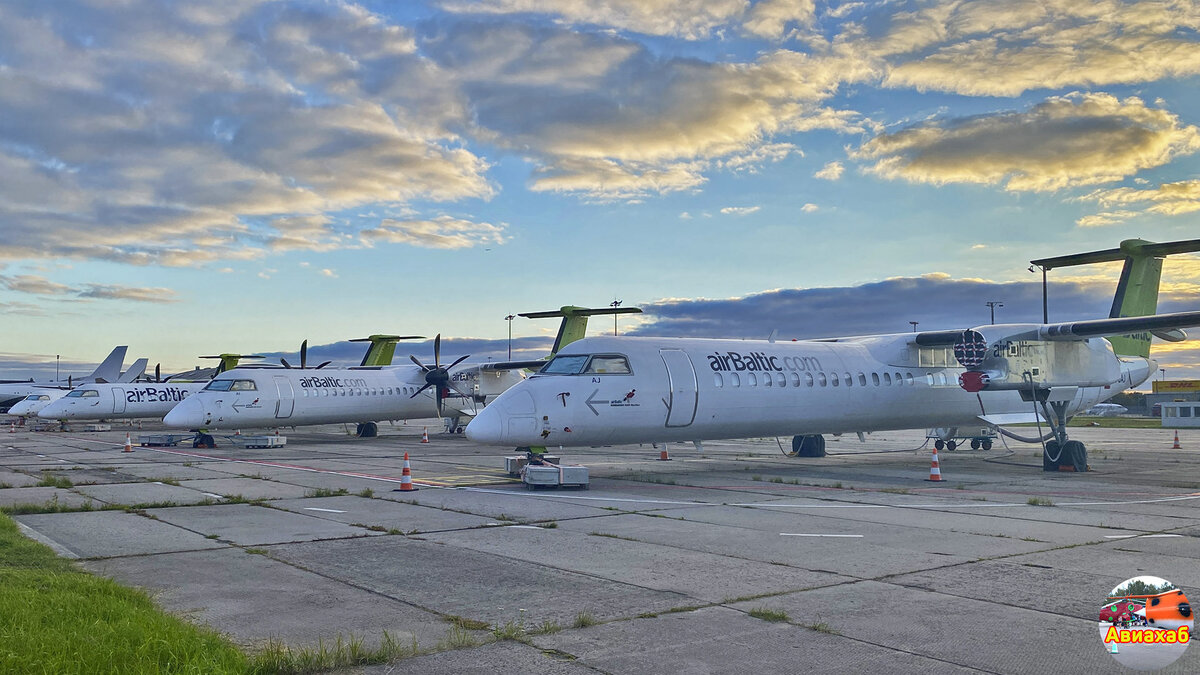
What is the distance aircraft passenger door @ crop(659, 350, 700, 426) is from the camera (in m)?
19.0

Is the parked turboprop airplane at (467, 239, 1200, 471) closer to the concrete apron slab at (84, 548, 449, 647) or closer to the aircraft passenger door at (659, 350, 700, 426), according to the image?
the aircraft passenger door at (659, 350, 700, 426)

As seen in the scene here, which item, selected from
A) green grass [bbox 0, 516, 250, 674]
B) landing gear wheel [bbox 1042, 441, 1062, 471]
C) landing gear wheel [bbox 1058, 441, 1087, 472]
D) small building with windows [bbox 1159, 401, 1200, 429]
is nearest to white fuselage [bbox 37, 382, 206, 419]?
landing gear wheel [bbox 1042, 441, 1062, 471]

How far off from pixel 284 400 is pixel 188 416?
13.0ft

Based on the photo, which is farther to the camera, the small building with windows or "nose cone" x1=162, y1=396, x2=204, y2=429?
the small building with windows

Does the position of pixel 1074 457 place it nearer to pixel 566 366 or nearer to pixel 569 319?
pixel 566 366

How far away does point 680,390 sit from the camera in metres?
19.2

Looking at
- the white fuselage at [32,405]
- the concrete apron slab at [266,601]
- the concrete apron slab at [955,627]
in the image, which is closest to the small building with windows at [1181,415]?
the concrete apron slab at [955,627]

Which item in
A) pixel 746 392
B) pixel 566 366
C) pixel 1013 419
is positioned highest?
pixel 566 366

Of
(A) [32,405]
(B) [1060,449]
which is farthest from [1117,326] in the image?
(A) [32,405]

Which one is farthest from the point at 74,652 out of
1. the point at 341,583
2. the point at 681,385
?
the point at 681,385

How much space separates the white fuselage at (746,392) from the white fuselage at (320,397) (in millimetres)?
18832

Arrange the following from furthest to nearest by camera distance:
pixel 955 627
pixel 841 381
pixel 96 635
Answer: pixel 841 381, pixel 955 627, pixel 96 635

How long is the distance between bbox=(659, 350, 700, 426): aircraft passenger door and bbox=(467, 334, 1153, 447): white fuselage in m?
0.03

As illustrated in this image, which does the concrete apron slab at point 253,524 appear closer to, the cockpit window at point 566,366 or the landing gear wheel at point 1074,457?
the cockpit window at point 566,366
